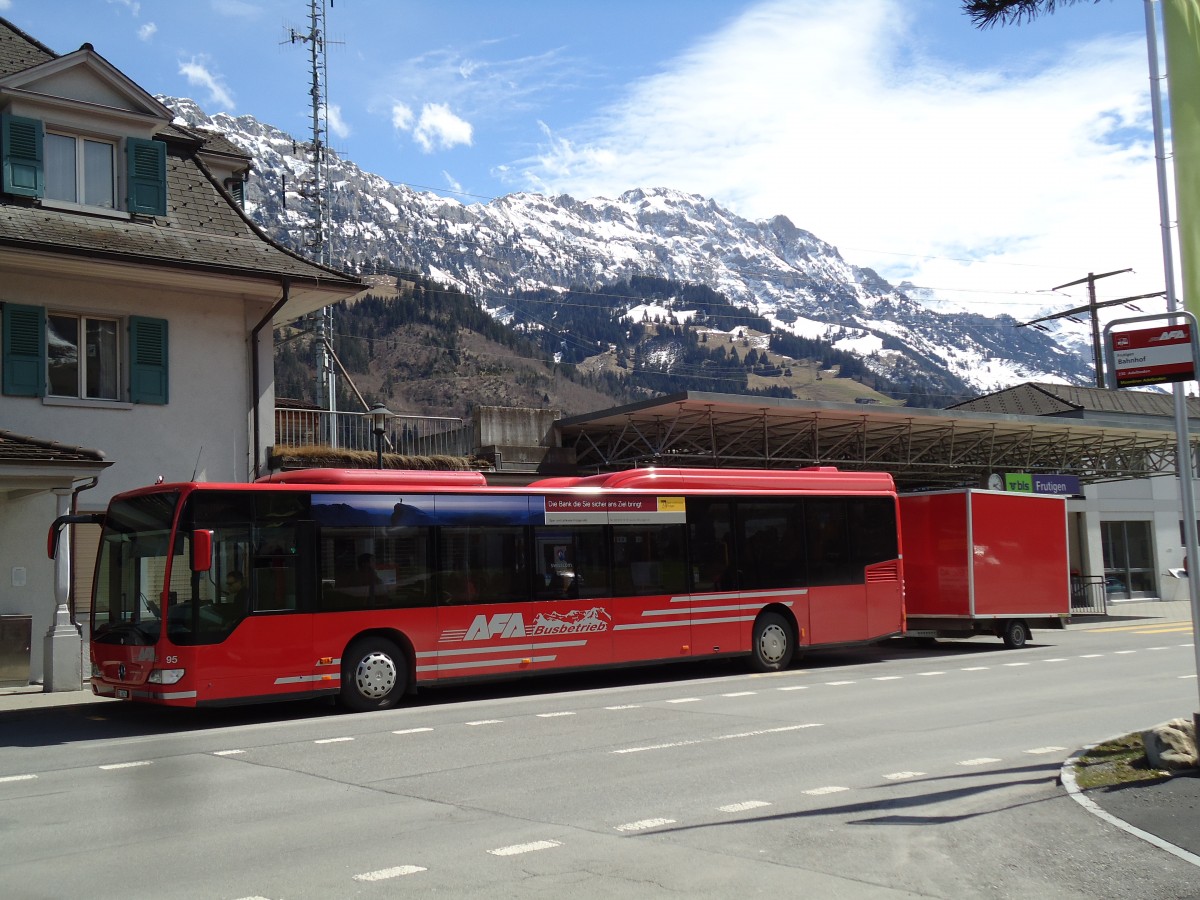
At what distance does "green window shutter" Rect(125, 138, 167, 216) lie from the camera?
20.2 metres

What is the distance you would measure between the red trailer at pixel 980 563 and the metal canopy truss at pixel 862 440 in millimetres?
4918

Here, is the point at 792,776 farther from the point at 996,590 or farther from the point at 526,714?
the point at 996,590

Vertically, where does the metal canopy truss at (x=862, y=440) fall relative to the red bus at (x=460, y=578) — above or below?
above

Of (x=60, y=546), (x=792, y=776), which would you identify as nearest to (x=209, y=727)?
(x=60, y=546)

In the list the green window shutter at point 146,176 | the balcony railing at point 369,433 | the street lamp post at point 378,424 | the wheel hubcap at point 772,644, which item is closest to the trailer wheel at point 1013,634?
the wheel hubcap at point 772,644

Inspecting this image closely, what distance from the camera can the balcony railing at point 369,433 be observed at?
77.2 ft

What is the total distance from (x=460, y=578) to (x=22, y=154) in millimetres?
10558

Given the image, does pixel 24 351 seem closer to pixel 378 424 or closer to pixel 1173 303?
pixel 378 424

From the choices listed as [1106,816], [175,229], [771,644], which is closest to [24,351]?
[175,229]

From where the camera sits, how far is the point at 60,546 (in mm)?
17484

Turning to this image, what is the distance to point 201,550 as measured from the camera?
13.1 m

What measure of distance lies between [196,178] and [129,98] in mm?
1999

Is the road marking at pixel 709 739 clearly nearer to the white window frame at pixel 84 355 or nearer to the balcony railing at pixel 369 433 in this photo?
the white window frame at pixel 84 355

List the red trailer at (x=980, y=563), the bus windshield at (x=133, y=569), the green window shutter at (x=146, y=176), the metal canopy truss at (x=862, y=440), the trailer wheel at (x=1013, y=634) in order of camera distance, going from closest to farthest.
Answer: the bus windshield at (x=133, y=569), the green window shutter at (x=146, y=176), the red trailer at (x=980, y=563), the trailer wheel at (x=1013, y=634), the metal canopy truss at (x=862, y=440)
